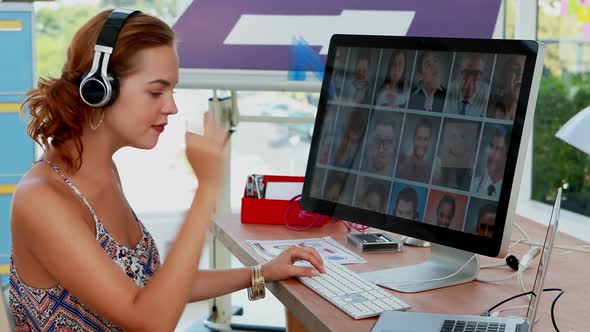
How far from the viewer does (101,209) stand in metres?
1.42

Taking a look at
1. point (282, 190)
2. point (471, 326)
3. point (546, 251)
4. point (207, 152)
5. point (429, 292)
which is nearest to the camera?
point (546, 251)

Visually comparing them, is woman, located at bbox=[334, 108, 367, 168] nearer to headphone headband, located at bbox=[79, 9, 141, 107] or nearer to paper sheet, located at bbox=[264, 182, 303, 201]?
paper sheet, located at bbox=[264, 182, 303, 201]

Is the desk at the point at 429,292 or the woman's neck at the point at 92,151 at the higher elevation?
the woman's neck at the point at 92,151

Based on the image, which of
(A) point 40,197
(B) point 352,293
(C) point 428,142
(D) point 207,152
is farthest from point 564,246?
(A) point 40,197

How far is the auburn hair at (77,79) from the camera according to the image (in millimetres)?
1328

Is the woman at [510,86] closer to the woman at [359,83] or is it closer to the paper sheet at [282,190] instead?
the woman at [359,83]

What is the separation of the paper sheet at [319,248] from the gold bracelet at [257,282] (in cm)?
6

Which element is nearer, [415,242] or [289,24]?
[415,242]

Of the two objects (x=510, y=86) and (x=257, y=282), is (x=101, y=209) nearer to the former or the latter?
(x=257, y=282)

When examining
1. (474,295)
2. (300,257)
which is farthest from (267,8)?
(474,295)

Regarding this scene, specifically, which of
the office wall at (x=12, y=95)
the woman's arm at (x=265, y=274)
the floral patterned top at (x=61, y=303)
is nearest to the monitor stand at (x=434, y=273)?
the woman's arm at (x=265, y=274)

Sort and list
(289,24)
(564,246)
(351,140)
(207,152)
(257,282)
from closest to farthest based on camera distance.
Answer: (207,152) → (257,282) → (351,140) → (564,246) → (289,24)

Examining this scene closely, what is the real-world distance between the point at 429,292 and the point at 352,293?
0.14 m

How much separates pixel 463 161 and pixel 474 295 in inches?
9.2
